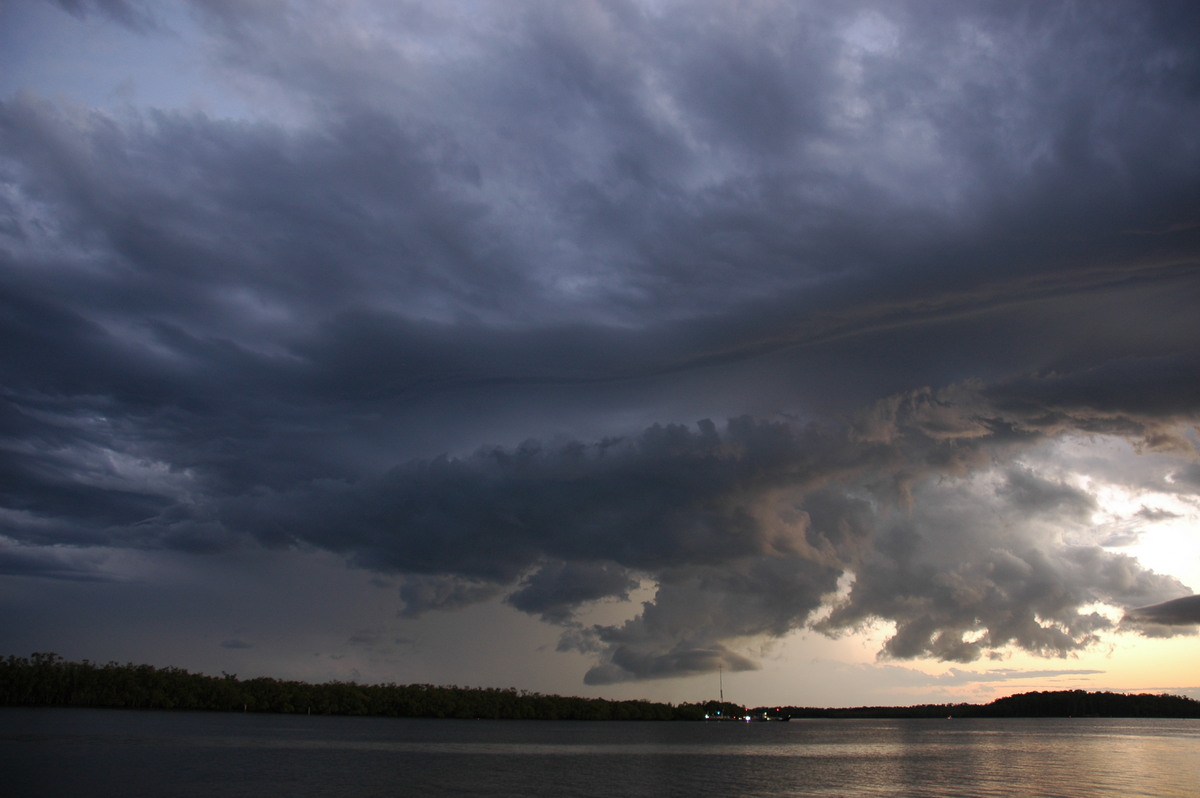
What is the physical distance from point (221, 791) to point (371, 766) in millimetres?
32161

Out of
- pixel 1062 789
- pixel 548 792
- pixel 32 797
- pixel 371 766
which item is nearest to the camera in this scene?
pixel 32 797

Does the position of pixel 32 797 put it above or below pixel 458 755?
above

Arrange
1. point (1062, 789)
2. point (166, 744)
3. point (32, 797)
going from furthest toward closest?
point (166, 744) < point (1062, 789) < point (32, 797)

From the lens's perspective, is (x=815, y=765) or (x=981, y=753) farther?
(x=981, y=753)

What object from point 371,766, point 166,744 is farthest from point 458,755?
point 166,744

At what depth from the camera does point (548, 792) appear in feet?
242

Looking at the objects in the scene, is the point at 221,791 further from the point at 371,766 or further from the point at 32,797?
the point at 371,766

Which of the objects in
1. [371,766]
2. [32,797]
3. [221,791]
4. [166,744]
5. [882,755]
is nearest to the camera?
[32,797]

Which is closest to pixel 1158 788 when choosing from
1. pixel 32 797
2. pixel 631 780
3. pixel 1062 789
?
pixel 1062 789

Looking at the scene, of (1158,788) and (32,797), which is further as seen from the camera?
(1158,788)

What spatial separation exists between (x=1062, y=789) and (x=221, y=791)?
80670mm

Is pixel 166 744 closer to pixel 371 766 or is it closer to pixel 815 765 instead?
pixel 371 766

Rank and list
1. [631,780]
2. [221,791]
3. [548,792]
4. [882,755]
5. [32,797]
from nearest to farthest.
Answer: [32,797], [221,791], [548,792], [631,780], [882,755]

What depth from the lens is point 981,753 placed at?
146 m
